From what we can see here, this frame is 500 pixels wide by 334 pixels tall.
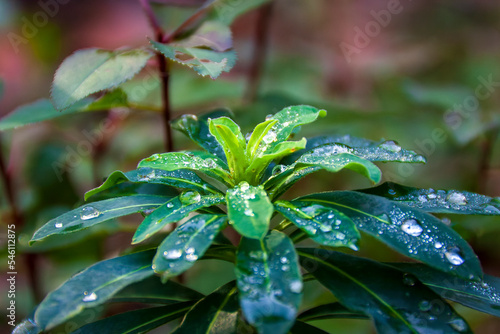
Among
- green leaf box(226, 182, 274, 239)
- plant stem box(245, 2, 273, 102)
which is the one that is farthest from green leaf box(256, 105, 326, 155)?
plant stem box(245, 2, 273, 102)

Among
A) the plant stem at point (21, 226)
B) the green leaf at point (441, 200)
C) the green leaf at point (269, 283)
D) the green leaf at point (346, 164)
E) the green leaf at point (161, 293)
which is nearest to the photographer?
the green leaf at point (269, 283)

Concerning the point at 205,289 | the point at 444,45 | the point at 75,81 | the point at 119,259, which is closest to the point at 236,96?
the point at 205,289

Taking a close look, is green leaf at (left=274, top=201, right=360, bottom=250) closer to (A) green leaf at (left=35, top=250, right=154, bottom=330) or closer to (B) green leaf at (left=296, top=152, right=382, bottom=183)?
(B) green leaf at (left=296, top=152, right=382, bottom=183)

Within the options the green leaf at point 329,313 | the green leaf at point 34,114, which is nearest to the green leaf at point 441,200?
the green leaf at point 329,313

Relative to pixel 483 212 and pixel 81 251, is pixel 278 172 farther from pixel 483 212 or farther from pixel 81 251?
pixel 81 251

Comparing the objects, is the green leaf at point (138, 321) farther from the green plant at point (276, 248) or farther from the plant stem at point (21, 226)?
the plant stem at point (21, 226)

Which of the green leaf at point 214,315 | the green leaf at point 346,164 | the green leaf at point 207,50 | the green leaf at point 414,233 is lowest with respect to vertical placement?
the green leaf at point 214,315
